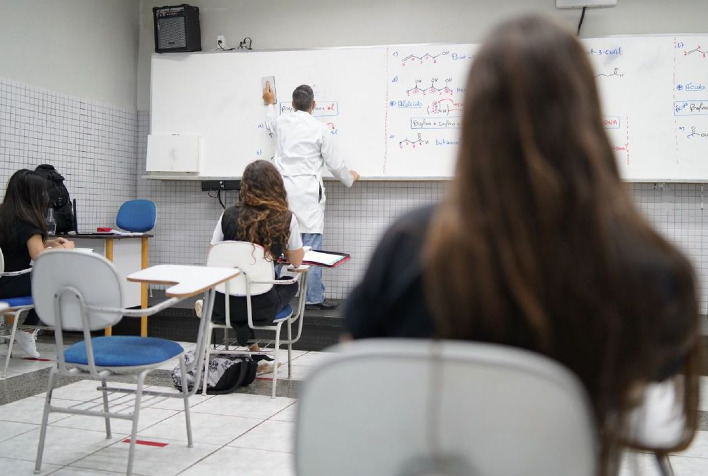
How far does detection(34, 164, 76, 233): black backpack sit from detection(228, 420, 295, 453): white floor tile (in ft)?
8.96

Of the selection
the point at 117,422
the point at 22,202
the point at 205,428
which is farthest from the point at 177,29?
the point at 205,428

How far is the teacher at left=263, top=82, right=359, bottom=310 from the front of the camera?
16.3ft

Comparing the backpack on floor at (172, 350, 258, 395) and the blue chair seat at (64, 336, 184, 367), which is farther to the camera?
the backpack on floor at (172, 350, 258, 395)

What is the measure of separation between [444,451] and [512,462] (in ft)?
0.27

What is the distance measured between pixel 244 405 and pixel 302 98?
7.96ft

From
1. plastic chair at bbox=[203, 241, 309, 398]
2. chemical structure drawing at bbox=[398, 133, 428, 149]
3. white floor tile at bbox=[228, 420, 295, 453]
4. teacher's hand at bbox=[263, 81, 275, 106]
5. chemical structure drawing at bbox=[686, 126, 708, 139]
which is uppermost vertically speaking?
teacher's hand at bbox=[263, 81, 275, 106]

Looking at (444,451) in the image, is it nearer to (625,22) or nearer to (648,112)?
(648,112)

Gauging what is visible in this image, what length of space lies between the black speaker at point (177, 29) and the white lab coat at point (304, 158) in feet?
4.60

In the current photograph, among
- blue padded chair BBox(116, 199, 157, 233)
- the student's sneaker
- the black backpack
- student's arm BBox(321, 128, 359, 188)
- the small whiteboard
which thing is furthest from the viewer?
the small whiteboard

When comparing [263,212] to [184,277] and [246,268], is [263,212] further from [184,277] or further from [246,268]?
[184,277]

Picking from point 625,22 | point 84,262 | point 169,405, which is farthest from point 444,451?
point 625,22

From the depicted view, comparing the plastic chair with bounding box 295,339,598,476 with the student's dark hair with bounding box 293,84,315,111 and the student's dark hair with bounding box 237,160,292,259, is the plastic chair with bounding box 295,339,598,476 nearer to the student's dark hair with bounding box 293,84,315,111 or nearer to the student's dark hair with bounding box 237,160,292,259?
the student's dark hair with bounding box 237,160,292,259

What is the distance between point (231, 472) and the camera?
2.50m

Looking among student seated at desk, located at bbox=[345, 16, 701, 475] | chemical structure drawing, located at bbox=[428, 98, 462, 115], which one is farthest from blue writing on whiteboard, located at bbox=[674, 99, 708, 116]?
student seated at desk, located at bbox=[345, 16, 701, 475]
